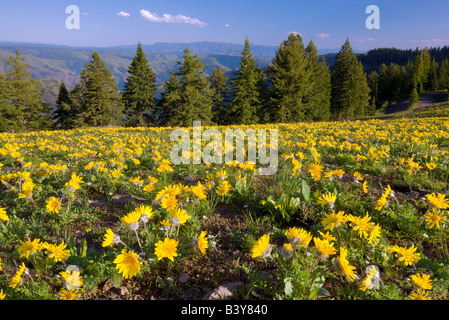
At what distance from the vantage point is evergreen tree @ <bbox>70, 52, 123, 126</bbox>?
34.3 meters

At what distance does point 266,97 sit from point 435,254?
33550 mm

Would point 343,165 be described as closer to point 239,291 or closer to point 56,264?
point 239,291

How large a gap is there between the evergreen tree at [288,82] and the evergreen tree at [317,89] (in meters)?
2.23

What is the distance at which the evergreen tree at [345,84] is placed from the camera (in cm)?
3756

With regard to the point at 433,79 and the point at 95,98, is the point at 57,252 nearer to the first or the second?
the point at 95,98

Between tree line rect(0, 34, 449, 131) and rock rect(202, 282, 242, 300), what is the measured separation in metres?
30.7

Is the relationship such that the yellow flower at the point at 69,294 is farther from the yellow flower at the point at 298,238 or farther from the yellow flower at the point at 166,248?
the yellow flower at the point at 298,238

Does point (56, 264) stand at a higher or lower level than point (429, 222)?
lower

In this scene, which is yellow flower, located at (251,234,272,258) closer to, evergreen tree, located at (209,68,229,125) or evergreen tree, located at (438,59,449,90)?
evergreen tree, located at (209,68,229,125)

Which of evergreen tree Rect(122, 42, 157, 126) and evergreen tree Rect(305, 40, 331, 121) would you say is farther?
evergreen tree Rect(122, 42, 157, 126)

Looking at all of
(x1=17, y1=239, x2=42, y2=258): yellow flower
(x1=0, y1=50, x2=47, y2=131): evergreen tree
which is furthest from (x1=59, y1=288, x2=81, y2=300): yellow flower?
(x1=0, y1=50, x2=47, y2=131): evergreen tree

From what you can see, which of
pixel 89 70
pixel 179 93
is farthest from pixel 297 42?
pixel 89 70

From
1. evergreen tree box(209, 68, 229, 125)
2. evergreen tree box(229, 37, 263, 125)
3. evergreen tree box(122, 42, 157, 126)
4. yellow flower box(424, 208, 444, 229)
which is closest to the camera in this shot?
yellow flower box(424, 208, 444, 229)

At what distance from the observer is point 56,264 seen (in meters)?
1.89
